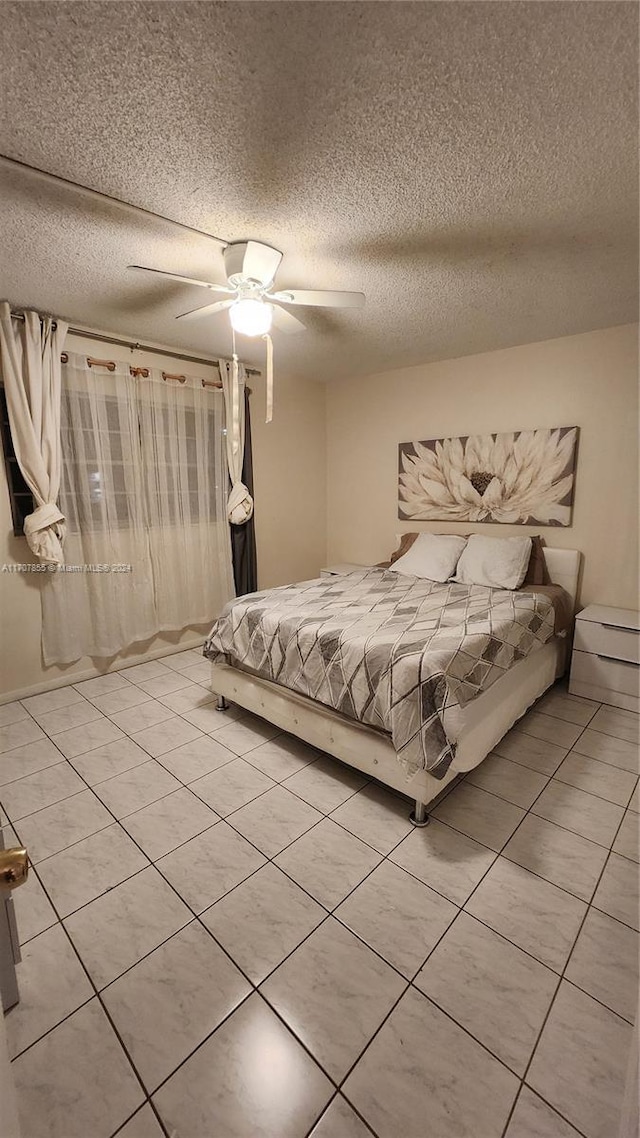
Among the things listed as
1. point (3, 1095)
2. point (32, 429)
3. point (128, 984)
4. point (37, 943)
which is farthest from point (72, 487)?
point (3, 1095)

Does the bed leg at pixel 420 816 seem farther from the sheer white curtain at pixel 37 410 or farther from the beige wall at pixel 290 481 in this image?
the beige wall at pixel 290 481

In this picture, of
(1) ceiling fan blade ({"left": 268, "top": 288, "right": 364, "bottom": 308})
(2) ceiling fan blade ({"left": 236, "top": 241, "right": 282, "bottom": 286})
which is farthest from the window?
(1) ceiling fan blade ({"left": 268, "top": 288, "right": 364, "bottom": 308})

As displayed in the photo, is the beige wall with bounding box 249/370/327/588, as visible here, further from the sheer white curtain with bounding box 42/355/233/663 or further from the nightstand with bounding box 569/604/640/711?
the nightstand with bounding box 569/604/640/711

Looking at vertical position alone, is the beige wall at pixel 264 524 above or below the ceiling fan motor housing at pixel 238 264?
below

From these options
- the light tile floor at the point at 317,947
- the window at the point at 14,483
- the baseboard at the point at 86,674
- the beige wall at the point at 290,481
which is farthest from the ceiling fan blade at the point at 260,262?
the baseboard at the point at 86,674

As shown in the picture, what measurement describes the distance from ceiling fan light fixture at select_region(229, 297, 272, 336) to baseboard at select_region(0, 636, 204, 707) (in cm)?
258

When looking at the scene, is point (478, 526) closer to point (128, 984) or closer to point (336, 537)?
point (336, 537)

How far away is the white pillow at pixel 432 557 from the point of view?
3316mm

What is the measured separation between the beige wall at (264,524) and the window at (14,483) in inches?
1.5

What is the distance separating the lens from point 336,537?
15.6 ft

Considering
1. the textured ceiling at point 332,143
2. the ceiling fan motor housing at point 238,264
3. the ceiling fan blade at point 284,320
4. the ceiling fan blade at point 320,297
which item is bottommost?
the ceiling fan blade at point 320,297

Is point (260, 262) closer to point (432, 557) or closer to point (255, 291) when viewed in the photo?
point (255, 291)

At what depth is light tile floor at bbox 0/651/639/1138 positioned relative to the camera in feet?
3.31

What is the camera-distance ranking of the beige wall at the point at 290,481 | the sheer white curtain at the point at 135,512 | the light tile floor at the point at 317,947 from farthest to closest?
the beige wall at the point at 290,481, the sheer white curtain at the point at 135,512, the light tile floor at the point at 317,947
